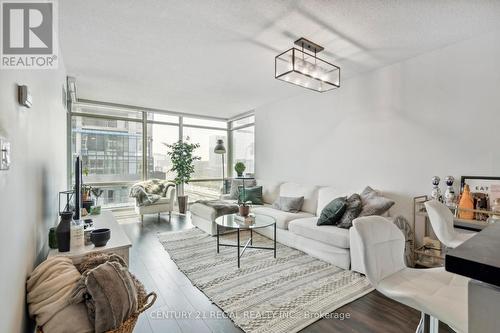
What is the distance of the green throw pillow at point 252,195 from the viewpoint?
485cm

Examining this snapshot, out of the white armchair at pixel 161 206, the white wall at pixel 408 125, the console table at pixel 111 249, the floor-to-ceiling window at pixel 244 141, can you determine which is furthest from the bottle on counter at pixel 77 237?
the floor-to-ceiling window at pixel 244 141

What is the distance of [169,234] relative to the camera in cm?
418

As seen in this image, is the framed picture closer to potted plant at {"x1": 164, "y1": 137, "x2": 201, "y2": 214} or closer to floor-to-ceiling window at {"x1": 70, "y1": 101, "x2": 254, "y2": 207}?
floor-to-ceiling window at {"x1": 70, "y1": 101, "x2": 254, "y2": 207}

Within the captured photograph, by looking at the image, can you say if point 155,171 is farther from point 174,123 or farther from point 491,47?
point 491,47

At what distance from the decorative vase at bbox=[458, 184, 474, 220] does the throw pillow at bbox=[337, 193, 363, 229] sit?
97 cm

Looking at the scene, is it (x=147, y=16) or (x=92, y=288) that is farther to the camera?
(x=147, y=16)

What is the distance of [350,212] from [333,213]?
0.21m

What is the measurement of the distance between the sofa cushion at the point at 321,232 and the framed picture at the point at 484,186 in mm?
1371

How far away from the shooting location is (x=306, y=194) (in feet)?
13.6

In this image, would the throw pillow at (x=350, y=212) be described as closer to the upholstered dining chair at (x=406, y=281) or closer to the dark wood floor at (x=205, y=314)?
the dark wood floor at (x=205, y=314)

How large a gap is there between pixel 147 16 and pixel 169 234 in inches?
128

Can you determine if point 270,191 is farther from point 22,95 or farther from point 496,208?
point 22,95

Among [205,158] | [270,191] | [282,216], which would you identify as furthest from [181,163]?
[282,216]

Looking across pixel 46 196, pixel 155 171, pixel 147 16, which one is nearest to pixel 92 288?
pixel 46 196
